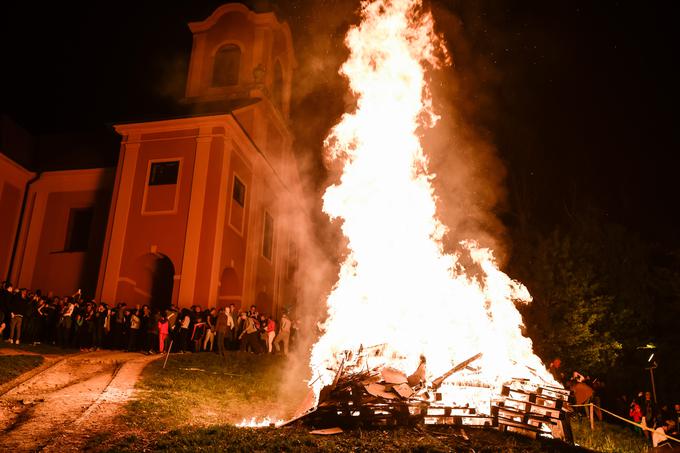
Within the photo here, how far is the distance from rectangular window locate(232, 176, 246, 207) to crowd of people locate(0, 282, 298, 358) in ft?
25.5

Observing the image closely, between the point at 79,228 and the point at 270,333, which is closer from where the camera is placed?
the point at 270,333

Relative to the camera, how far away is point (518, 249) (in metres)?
27.7

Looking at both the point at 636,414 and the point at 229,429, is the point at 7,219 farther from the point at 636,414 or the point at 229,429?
the point at 636,414

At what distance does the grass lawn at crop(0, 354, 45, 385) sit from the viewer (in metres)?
12.9

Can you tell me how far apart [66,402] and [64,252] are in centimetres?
1773

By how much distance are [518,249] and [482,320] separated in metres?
16.1

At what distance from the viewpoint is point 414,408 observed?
10297 millimetres

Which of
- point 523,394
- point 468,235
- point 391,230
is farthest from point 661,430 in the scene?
point 468,235

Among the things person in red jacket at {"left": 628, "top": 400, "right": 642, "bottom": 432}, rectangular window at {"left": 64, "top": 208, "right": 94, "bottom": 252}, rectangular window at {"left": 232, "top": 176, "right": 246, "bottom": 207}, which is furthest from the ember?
rectangular window at {"left": 64, "top": 208, "right": 94, "bottom": 252}

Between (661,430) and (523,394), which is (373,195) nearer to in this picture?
(523,394)

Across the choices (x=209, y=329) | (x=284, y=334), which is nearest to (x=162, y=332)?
(x=209, y=329)

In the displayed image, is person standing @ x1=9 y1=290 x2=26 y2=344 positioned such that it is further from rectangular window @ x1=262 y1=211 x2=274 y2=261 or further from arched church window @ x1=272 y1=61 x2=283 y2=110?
arched church window @ x1=272 y1=61 x2=283 y2=110

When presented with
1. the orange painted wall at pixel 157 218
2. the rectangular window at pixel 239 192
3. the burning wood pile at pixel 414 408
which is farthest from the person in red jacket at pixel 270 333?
the burning wood pile at pixel 414 408

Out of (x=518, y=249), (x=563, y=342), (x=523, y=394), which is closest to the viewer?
(x=523, y=394)
